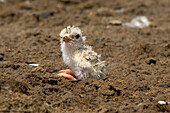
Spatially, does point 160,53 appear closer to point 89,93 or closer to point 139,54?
point 139,54

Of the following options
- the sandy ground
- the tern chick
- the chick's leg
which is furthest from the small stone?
the chick's leg

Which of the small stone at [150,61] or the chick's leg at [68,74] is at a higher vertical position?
the small stone at [150,61]

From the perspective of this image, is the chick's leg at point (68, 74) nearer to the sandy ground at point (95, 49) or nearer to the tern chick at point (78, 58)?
the tern chick at point (78, 58)

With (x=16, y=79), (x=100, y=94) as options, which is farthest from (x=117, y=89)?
(x=16, y=79)

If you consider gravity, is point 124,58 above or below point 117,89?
above

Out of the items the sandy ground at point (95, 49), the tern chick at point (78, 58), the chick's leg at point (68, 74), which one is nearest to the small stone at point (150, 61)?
the sandy ground at point (95, 49)

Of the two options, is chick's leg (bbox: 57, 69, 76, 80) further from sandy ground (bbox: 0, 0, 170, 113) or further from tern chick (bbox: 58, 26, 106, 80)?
sandy ground (bbox: 0, 0, 170, 113)
